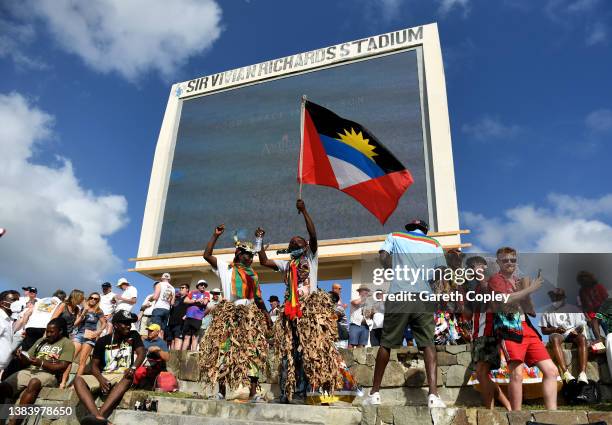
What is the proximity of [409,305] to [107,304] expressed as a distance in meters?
7.49

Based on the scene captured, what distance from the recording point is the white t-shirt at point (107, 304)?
9227 millimetres

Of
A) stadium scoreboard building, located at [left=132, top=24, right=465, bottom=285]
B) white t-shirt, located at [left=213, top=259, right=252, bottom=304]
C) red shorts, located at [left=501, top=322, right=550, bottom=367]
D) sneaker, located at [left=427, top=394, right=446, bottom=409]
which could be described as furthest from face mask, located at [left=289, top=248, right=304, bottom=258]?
stadium scoreboard building, located at [left=132, top=24, right=465, bottom=285]

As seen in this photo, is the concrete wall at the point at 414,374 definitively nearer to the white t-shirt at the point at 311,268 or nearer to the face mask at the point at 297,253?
the white t-shirt at the point at 311,268

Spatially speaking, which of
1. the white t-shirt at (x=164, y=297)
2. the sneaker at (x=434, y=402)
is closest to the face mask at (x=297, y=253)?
the sneaker at (x=434, y=402)

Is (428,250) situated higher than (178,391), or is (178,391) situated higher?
(428,250)

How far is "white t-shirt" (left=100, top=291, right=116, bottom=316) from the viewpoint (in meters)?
9.23

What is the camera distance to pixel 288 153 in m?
18.5

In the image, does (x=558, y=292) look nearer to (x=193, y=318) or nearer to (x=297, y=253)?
(x=297, y=253)

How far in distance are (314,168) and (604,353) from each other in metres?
4.31

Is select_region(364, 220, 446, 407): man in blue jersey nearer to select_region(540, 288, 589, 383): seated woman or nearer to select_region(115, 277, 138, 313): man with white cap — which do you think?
select_region(540, 288, 589, 383): seated woman

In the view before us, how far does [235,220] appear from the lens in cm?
1828

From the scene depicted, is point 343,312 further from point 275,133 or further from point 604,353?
point 275,133

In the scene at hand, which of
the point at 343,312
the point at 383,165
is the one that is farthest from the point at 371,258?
the point at 383,165

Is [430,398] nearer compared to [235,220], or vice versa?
[430,398]
